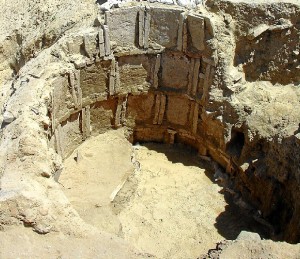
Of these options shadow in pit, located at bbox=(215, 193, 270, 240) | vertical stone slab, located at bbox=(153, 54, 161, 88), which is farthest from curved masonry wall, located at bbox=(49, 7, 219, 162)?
shadow in pit, located at bbox=(215, 193, 270, 240)

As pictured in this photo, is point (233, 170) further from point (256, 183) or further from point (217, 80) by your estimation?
point (217, 80)

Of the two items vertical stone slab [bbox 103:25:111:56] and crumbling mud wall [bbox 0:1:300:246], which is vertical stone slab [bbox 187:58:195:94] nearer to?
crumbling mud wall [bbox 0:1:300:246]

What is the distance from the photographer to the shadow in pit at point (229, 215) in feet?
42.1

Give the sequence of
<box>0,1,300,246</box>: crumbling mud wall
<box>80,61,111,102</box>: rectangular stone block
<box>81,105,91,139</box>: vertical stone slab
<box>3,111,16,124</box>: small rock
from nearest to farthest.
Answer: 1. <box>3,111,16,124</box>: small rock
2. <box>0,1,300,246</box>: crumbling mud wall
3. <box>80,61,111,102</box>: rectangular stone block
4. <box>81,105,91,139</box>: vertical stone slab

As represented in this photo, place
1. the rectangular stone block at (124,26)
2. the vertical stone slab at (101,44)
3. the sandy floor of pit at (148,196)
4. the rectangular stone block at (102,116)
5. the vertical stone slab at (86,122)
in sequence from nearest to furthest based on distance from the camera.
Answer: the sandy floor of pit at (148,196) → the vertical stone slab at (101,44) → the rectangular stone block at (124,26) → the vertical stone slab at (86,122) → the rectangular stone block at (102,116)

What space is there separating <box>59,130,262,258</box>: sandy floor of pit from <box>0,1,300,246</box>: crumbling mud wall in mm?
636

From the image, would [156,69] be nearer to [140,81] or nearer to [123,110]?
[140,81]

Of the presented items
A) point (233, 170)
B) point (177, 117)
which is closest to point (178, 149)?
point (177, 117)

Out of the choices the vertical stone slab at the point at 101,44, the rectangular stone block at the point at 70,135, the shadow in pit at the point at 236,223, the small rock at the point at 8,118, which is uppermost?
the vertical stone slab at the point at 101,44

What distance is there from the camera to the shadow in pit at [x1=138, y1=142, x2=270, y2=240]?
505 inches

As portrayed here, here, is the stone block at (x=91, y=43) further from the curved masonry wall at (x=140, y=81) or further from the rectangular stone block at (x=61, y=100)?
the rectangular stone block at (x=61, y=100)

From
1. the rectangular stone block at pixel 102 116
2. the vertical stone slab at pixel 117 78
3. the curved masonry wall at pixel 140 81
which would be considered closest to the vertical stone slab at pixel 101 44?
the curved masonry wall at pixel 140 81

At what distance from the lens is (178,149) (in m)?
15.7

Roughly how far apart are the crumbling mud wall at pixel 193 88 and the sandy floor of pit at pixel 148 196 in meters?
0.64
